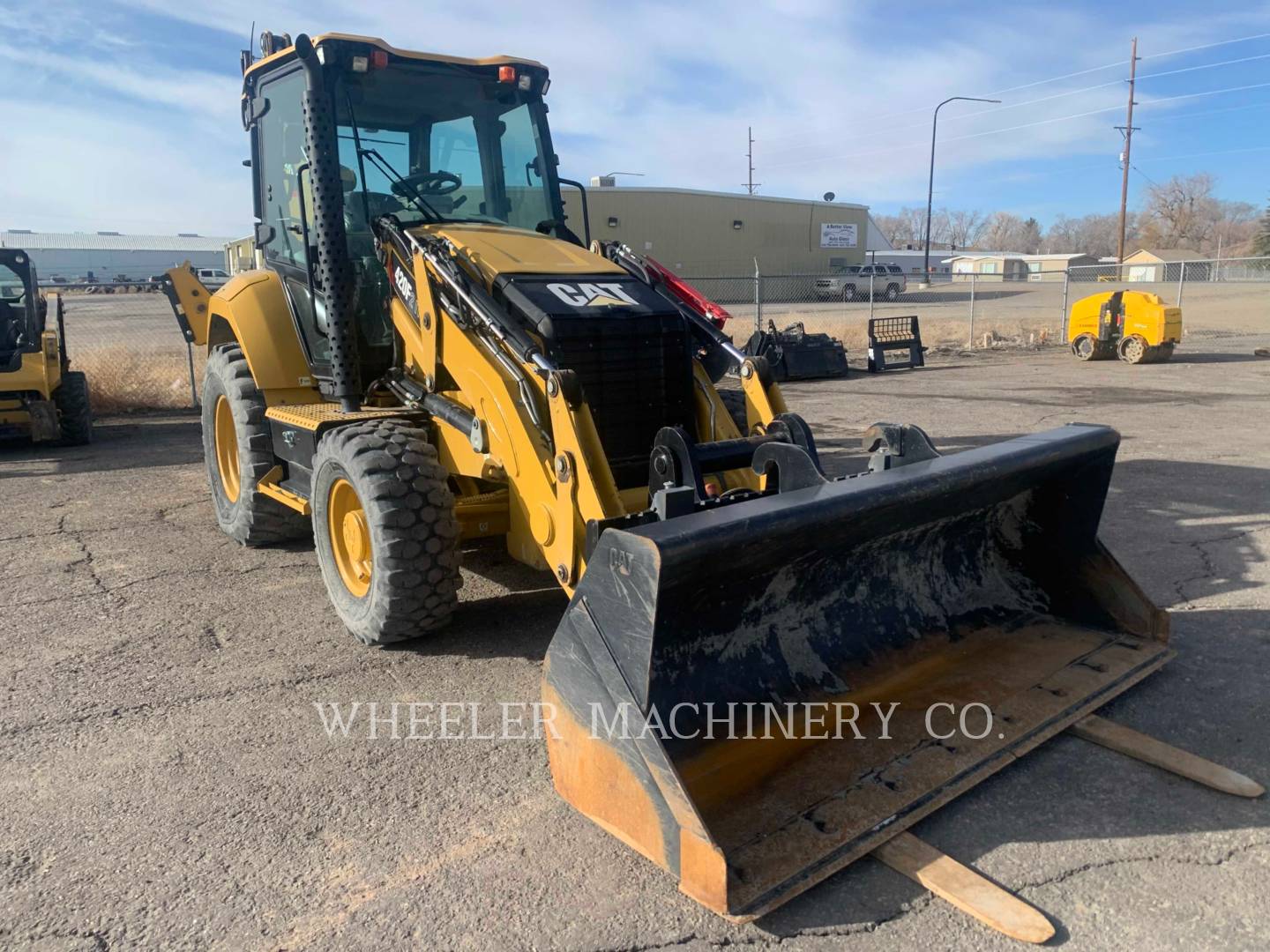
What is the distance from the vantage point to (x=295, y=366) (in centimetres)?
588

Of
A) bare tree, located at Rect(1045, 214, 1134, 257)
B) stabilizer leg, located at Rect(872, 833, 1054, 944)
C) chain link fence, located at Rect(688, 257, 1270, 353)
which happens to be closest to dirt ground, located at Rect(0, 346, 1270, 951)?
stabilizer leg, located at Rect(872, 833, 1054, 944)

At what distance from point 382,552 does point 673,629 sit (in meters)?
1.61

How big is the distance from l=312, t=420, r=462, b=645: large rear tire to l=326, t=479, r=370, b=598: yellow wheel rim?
0.02 meters

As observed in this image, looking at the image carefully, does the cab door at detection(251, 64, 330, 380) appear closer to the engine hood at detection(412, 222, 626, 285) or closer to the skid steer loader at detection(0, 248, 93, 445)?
the engine hood at detection(412, 222, 626, 285)

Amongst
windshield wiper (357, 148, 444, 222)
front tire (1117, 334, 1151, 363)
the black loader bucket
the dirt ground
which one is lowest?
the dirt ground

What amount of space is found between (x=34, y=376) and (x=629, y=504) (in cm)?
903

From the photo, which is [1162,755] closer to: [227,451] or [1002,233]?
[227,451]

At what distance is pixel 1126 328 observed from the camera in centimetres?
1823

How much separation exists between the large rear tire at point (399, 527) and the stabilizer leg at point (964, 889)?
2313 millimetres

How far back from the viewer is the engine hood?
4719 millimetres

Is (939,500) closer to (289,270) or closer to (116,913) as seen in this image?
(116,913)

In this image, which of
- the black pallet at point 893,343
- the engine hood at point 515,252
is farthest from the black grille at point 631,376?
the black pallet at point 893,343

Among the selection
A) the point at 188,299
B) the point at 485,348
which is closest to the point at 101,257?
the point at 188,299

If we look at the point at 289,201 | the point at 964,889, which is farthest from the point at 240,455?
the point at 964,889
